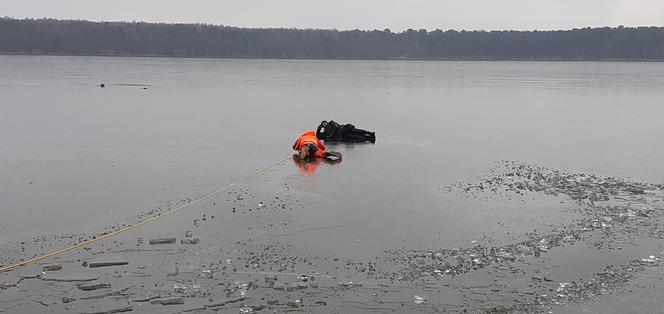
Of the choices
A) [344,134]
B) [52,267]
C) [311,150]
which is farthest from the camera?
[344,134]

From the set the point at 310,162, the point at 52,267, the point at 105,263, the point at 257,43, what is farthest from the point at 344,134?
the point at 257,43

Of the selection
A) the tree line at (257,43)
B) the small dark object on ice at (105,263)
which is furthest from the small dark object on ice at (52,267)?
the tree line at (257,43)

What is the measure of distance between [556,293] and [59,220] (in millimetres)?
7643

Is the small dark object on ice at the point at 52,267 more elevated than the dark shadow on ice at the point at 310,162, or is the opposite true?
the dark shadow on ice at the point at 310,162

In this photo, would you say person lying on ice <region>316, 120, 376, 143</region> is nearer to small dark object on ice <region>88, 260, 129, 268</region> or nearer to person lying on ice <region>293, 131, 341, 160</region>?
person lying on ice <region>293, 131, 341, 160</region>

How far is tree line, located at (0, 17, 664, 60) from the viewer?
17144cm

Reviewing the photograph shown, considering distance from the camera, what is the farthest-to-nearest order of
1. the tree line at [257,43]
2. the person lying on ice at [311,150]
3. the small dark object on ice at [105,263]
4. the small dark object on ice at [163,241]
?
the tree line at [257,43] < the person lying on ice at [311,150] < the small dark object on ice at [163,241] < the small dark object on ice at [105,263]

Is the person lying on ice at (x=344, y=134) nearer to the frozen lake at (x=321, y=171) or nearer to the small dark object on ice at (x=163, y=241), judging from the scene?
the frozen lake at (x=321, y=171)

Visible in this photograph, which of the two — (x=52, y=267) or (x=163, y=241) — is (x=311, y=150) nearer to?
(x=163, y=241)

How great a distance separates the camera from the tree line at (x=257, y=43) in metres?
171

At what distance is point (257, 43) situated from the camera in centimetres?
19212

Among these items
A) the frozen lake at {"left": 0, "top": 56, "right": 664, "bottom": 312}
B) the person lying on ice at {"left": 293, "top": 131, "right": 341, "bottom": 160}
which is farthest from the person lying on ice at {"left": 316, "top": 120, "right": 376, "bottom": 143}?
the person lying on ice at {"left": 293, "top": 131, "right": 341, "bottom": 160}

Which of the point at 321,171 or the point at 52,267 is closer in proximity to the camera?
the point at 52,267

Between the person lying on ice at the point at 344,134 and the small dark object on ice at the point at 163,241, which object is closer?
the small dark object on ice at the point at 163,241
